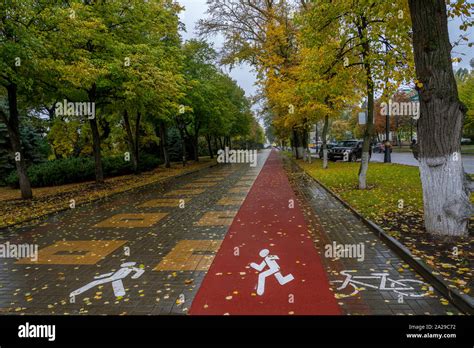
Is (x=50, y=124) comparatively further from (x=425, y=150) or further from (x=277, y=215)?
(x=425, y=150)

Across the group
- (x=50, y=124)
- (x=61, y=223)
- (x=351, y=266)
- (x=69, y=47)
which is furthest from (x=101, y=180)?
(x=351, y=266)

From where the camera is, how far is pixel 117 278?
5172mm

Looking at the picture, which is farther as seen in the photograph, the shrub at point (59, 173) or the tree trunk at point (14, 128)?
the shrub at point (59, 173)

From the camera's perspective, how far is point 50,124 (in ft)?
81.8

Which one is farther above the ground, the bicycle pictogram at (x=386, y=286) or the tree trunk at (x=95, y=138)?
the tree trunk at (x=95, y=138)

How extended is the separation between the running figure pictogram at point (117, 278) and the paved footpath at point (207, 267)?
0.06 feet

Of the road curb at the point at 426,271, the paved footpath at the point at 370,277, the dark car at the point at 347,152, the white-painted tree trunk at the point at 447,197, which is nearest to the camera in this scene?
the road curb at the point at 426,271

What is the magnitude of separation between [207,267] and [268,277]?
1.17 meters

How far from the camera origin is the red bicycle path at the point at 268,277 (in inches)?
158

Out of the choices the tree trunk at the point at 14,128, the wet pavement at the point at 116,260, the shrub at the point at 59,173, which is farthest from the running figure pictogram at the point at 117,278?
the shrub at the point at 59,173

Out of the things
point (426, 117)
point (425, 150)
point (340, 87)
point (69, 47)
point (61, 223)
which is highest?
point (69, 47)

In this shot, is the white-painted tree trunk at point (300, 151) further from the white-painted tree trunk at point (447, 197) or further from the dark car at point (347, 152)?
the white-painted tree trunk at point (447, 197)
